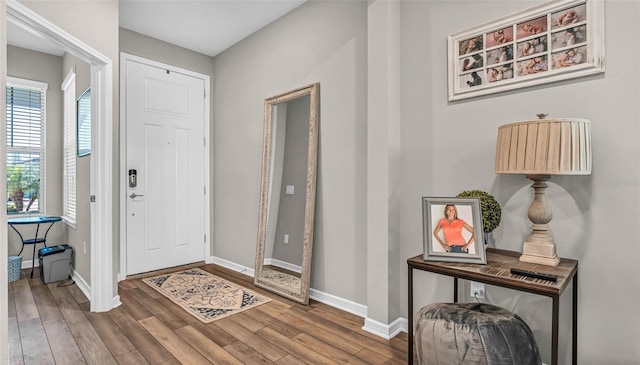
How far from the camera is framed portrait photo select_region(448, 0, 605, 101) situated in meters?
1.59

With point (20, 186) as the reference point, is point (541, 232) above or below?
below

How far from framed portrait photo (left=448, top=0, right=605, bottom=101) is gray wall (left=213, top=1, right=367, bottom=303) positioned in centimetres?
77

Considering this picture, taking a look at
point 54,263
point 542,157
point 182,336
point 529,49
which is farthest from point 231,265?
point 529,49

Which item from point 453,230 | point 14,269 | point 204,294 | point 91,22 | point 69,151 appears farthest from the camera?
point 69,151

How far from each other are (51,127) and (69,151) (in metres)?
0.60

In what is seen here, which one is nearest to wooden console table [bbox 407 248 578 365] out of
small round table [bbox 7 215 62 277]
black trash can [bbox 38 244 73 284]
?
black trash can [bbox 38 244 73 284]

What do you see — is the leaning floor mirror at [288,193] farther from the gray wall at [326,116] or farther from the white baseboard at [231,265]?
the white baseboard at [231,265]

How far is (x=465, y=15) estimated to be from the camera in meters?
2.03

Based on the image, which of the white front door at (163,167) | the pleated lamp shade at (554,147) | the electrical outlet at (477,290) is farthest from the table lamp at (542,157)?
the white front door at (163,167)

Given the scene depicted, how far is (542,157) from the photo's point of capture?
1.43 metres

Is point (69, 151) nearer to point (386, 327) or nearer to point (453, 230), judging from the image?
point (386, 327)

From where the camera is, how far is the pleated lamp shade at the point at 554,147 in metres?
1.40

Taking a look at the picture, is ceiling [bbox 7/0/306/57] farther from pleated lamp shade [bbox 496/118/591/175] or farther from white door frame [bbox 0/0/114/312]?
pleated lamp shade [bbox 496/118/591/175]

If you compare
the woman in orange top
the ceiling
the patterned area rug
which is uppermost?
the ceiling
